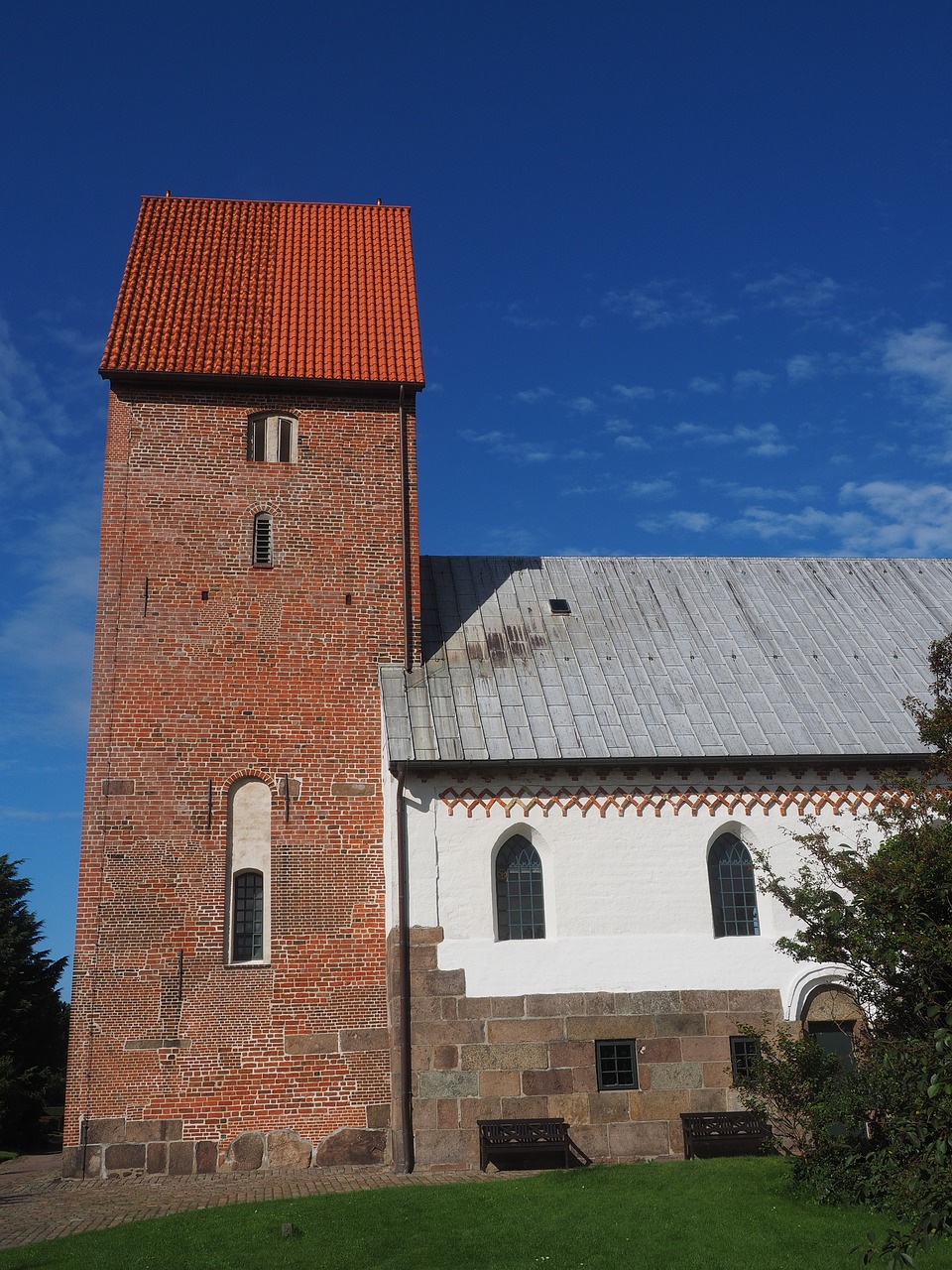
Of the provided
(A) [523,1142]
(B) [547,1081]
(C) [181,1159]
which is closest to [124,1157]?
(C) [181,1159]

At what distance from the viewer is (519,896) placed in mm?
16938

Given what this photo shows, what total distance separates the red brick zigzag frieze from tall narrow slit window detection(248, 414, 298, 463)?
698 centimetres

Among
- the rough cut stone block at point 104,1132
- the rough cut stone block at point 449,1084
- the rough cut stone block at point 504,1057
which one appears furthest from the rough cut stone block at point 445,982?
the rough cut stone block at point 104,1132

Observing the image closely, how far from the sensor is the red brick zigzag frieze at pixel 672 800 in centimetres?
1717

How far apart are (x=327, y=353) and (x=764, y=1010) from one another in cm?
1348

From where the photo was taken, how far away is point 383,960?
17328mm

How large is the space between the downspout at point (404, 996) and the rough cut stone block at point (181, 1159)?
3007 mm

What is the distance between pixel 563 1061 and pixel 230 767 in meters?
6.84

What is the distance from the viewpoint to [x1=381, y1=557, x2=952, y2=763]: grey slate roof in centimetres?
1784

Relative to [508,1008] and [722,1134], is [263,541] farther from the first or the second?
[722,1134]

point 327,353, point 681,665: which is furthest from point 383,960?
point 327,353

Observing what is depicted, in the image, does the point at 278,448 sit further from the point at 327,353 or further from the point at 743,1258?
the point at 743,1258

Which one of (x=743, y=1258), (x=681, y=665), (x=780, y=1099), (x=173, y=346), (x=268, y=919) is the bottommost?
(x=743, y=1258)

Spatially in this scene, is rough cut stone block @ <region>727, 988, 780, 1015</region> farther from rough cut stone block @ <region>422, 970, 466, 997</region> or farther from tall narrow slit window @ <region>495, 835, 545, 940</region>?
rough cut stone block @ <region>422, 970, 466, 997</region>
